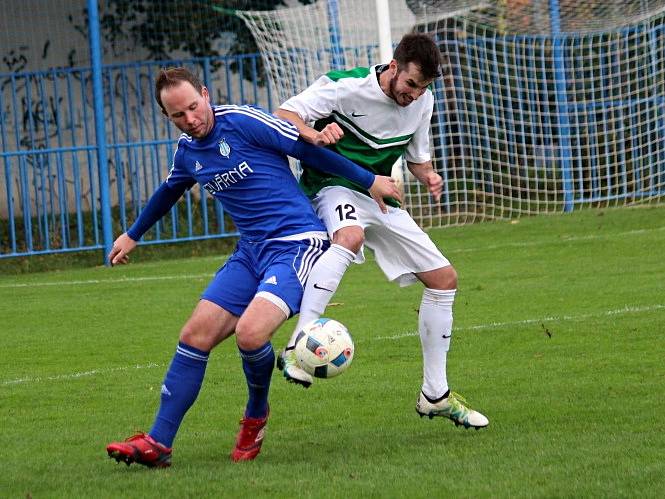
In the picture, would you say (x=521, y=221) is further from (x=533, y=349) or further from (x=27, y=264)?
(x=533, y=349)

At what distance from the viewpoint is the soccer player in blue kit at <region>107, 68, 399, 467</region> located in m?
5.32

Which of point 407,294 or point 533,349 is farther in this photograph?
point 407,294

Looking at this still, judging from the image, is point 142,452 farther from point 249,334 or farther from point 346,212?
point 346,212

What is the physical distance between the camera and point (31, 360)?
27.7 feet

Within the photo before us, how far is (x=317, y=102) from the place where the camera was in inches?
239

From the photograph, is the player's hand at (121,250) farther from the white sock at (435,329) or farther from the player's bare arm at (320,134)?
the white sock at (435,329)

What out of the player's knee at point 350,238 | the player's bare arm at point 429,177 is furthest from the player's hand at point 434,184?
the player's knee at point 350,238

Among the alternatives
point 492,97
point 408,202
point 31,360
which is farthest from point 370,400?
point 492,97

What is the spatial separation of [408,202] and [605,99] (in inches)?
108

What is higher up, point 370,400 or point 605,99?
point 605,99

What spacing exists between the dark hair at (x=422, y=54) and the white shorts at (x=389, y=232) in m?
0.64

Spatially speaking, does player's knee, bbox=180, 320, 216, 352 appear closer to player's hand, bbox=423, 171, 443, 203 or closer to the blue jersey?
the blue jersey

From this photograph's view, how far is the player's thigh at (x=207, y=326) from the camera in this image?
17.6 ft

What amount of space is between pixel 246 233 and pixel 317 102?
0.81 metres
